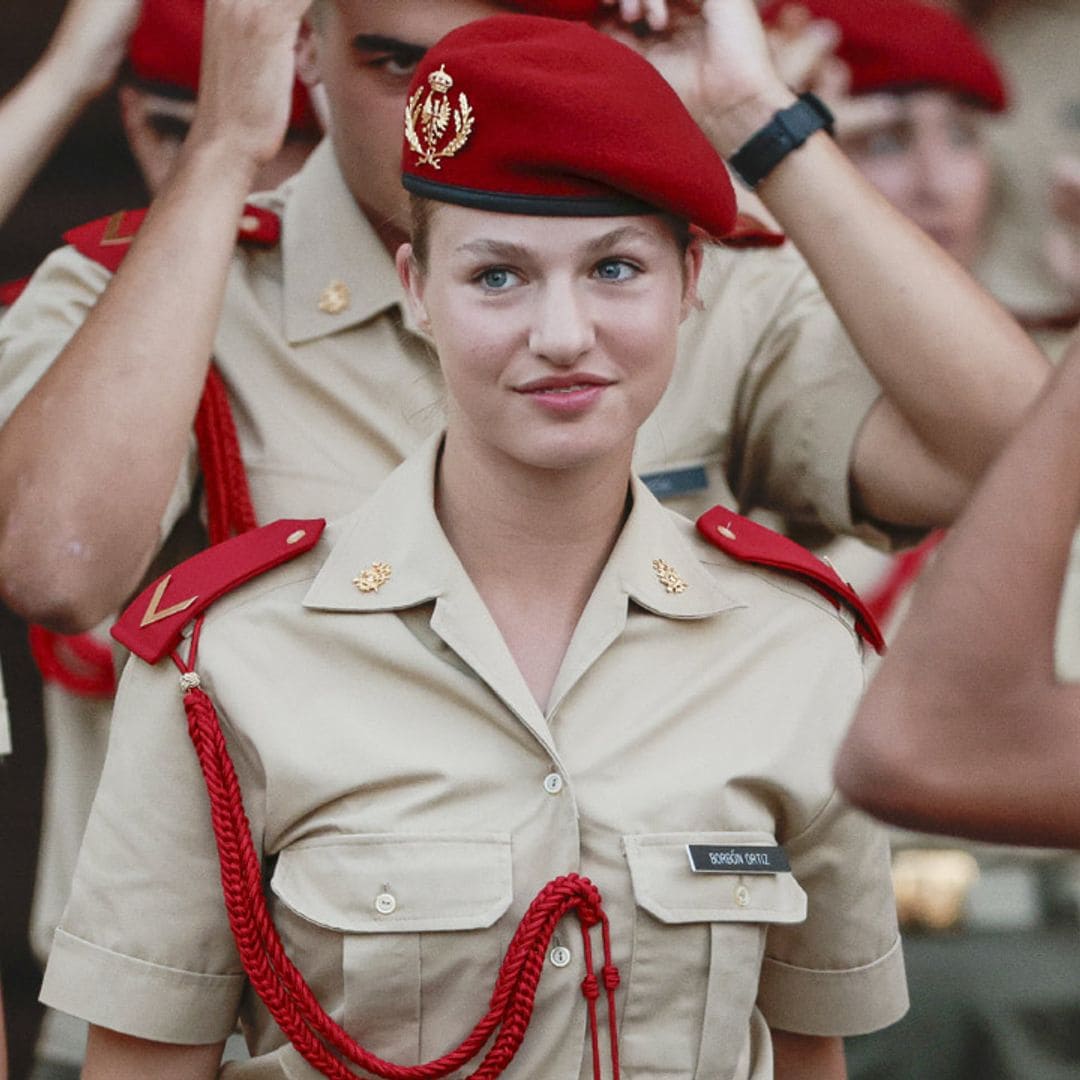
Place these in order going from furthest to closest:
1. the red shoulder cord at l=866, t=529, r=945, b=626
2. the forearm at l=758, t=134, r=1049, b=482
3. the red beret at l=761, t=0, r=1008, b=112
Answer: the red beret at l=761, t=0, r=1008, b=112 → the red shoulder cord at l=866, t=529, r=945, b=626 → the forearm at l=758, t=134, r=1049, b=482

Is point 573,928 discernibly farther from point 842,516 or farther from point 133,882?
point 842,516

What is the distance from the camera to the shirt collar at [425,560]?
5.65 feet

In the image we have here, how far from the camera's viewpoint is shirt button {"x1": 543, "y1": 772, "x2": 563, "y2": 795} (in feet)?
5.43

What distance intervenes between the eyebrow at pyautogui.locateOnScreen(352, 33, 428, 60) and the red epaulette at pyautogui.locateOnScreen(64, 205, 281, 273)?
0.73ft

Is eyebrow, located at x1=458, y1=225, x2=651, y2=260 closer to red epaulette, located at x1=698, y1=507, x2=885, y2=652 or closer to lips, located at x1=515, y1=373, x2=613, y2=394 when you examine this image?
lips, located at x1=515, y1=373, x2=613, y2=394

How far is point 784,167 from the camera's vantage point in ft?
6.70

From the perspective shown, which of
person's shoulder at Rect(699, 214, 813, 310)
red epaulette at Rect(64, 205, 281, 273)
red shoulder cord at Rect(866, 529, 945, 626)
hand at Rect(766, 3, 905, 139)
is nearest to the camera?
red epaulette at Rect(64, 205, 281, 273)

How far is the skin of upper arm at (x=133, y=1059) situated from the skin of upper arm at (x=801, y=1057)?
0.55 meters

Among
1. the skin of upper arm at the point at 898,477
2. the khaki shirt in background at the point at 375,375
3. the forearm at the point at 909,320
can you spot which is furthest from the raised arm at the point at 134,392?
the skin of upper arm at the point at 898,477

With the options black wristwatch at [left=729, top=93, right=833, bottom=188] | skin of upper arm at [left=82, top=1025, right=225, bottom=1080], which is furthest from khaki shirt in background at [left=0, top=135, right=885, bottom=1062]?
skin of upper arm at [left=82, top=1025, right=225, bottom=1080]

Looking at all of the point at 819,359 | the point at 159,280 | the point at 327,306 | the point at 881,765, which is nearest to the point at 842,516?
the point at 819,359

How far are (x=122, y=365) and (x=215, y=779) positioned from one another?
48cm

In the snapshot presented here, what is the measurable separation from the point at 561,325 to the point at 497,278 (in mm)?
86

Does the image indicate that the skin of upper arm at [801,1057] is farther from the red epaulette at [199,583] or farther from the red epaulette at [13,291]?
the red epaulette at [13,291]
